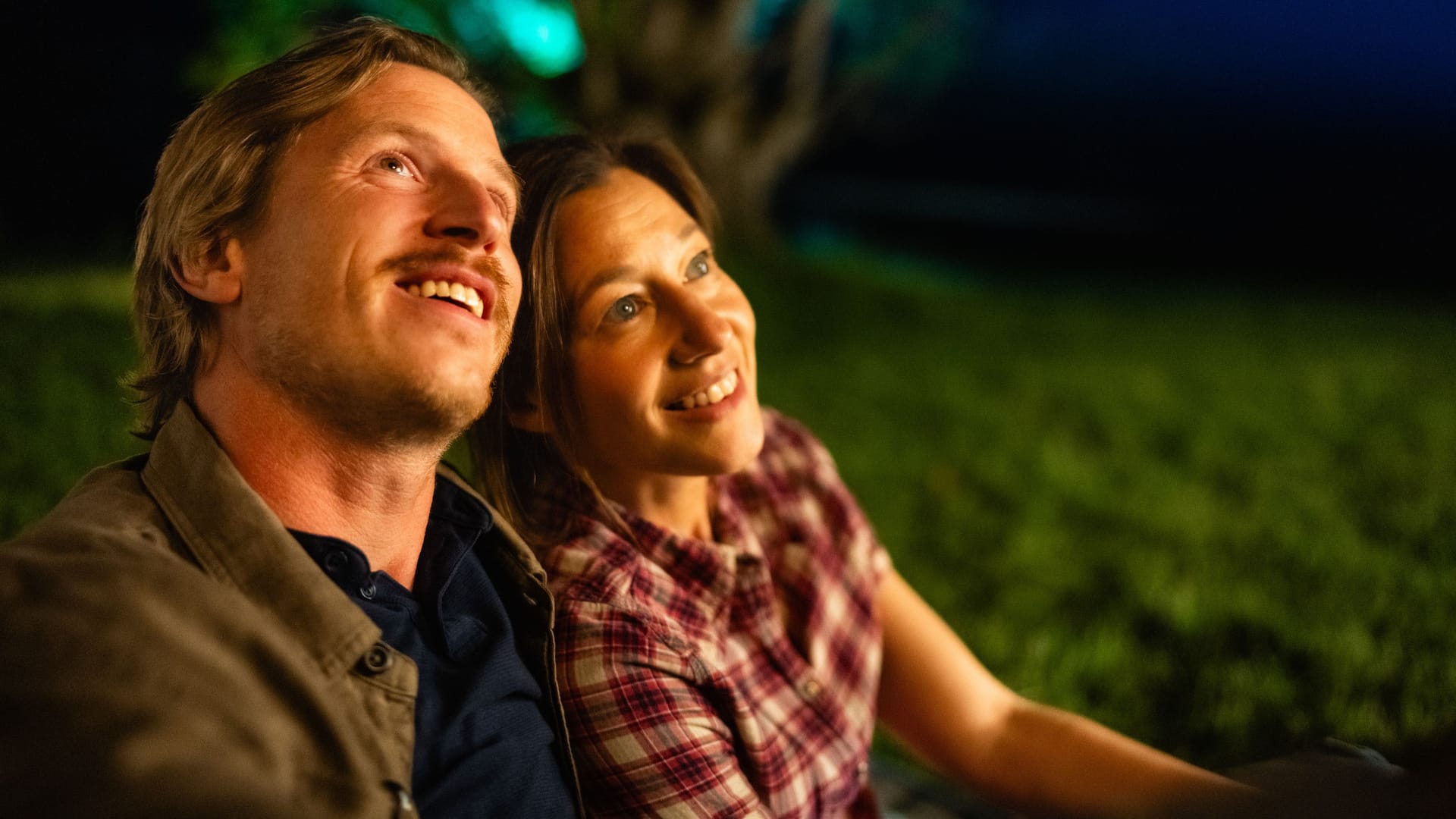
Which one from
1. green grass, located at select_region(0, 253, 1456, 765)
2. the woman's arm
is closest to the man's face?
green grass, located at select_region(0, 253, 1456, 765)

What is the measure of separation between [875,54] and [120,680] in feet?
30.0

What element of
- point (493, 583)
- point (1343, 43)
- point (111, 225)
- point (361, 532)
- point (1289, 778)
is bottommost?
point (1289, 778)

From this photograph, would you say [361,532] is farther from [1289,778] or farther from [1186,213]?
[1186,213]

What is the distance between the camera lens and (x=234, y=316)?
123 cm

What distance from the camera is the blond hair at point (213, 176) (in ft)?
4.08

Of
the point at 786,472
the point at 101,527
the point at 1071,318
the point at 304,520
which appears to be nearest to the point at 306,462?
the point at 304,520

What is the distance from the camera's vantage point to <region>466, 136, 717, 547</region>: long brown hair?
4.76ft

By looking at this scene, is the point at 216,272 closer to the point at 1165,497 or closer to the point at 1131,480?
the point at 1165,497

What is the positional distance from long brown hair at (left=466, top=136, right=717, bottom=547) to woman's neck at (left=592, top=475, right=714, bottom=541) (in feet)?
0.21

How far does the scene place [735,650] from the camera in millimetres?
1566

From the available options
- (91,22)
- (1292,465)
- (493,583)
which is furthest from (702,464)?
(1292,465)

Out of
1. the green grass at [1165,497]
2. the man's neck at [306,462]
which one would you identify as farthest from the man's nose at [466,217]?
the green grass at [1165,497]

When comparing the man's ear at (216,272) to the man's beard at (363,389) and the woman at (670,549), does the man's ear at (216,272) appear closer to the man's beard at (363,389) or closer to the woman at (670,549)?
the man's beard at (363,389)

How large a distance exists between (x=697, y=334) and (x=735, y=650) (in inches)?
20.1
